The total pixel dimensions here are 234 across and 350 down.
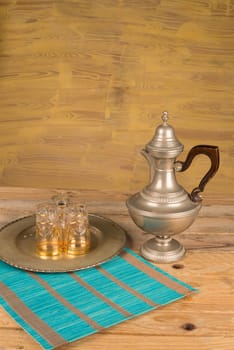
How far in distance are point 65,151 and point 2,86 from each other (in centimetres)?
58

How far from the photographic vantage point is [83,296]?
94cm

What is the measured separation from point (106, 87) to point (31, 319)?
2586 mm

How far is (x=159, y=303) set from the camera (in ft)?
3.02

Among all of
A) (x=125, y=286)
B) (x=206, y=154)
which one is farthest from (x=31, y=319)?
(x=206, y=154)

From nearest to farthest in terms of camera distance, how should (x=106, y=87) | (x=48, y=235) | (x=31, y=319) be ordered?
(x=31, y=319) → (x=48, y=235) → (x=106, y=87)

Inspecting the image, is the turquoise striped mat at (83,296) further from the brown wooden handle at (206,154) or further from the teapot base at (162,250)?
the brown wooden handle at (206,154)

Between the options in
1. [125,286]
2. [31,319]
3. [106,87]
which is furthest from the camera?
[106,87]

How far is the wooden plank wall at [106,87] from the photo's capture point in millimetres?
3279

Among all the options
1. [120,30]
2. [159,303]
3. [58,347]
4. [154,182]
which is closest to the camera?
[58,347]

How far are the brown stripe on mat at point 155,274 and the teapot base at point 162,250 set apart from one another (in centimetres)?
3

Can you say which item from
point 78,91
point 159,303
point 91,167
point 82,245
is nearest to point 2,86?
point 78,91

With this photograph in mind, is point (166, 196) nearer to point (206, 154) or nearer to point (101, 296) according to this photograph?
point (206, 154)

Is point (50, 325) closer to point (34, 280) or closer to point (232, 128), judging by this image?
point (34, 280)

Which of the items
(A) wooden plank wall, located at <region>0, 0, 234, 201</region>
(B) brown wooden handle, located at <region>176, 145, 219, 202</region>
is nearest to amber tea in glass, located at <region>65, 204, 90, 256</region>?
(B) brown wooden handle, located at <region>176, 145, 219, 202</region>
